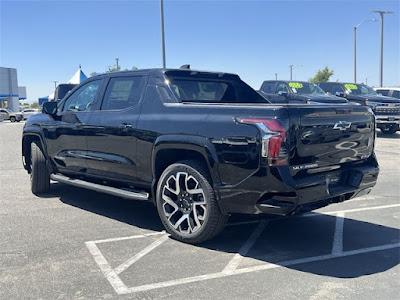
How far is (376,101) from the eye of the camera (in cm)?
1688

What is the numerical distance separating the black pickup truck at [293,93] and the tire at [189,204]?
10733 millimetres

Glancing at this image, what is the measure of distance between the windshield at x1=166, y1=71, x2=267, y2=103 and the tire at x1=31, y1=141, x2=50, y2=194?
9.14ft

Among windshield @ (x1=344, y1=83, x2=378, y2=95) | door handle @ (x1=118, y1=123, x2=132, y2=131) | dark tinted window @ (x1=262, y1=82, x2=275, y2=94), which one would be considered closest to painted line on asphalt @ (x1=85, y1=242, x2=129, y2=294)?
door handle @ (x1=118, y1=123, x2=132, y2=131)

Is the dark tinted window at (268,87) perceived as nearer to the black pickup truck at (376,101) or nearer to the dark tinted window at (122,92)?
the black pickup truck at (376,101)

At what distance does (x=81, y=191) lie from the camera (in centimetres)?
716

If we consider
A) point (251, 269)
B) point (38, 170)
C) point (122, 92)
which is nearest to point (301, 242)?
point (251, 269)

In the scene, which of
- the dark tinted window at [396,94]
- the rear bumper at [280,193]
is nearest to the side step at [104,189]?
the rear bumper at [280,193]

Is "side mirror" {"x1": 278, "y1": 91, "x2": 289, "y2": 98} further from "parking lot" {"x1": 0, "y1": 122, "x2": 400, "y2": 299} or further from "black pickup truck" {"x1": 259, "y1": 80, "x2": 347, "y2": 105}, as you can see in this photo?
"parking lot" {"x1": 0, "y1": 122, "x2": 400, "y2": 299}

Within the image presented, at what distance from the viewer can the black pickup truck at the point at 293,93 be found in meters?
14.9

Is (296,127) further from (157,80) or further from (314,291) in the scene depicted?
(157,80)

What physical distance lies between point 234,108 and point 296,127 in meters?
0.61

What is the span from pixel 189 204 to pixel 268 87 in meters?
13.1

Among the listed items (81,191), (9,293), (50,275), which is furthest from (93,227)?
(81,191)

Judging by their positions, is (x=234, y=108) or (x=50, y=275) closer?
(x=50, y=275)
